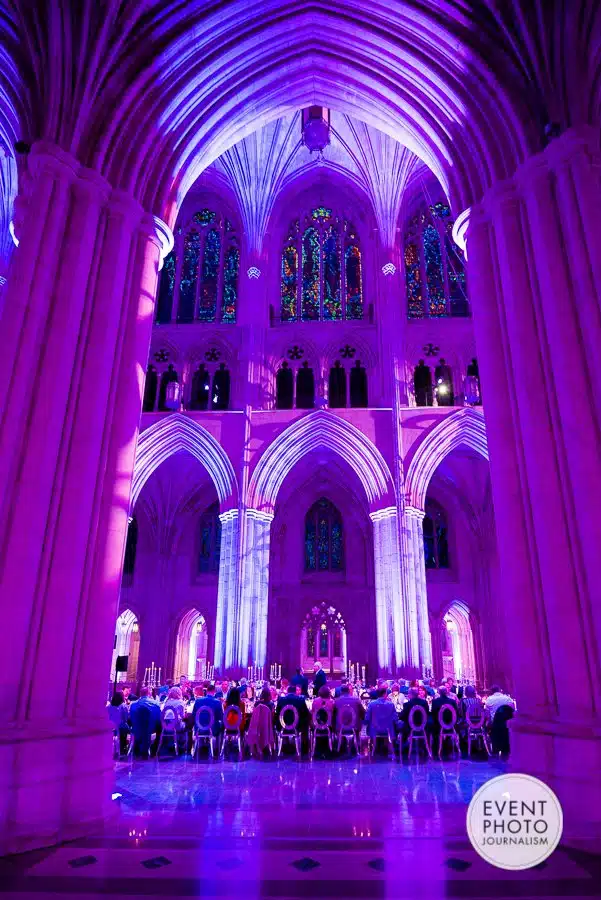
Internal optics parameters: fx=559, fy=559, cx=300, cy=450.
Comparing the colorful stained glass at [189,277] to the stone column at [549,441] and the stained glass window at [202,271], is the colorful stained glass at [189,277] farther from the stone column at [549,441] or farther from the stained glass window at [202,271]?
the stone column at [549,441]

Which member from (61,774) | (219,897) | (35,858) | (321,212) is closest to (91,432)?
(61,774)

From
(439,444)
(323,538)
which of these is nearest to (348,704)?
(439,444)

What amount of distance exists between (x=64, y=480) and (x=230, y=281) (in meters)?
Result: 17.1

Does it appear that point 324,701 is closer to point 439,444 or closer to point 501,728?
point 501,728

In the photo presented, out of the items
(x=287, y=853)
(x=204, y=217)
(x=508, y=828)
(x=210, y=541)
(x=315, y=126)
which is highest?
(x=204, y=217)

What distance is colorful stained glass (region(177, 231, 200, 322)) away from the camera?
20672mm

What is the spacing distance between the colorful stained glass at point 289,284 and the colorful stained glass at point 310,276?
351 mm

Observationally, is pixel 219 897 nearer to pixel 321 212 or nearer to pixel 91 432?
pixel 91 432

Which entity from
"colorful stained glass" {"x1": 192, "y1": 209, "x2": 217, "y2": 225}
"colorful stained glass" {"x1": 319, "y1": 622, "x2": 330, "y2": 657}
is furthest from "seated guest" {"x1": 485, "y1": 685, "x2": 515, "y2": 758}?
"colorful stained glass" {"x1": 192, "y1": 209, "x2": 217, "y2": 225}

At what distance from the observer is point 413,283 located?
20.5m

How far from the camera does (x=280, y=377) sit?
19734mm

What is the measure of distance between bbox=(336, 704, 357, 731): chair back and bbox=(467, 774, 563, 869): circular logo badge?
475cm

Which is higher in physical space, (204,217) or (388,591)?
(204,217)

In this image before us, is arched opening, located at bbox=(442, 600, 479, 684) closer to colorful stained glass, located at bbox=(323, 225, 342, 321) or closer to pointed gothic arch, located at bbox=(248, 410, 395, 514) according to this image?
pointed gothic arch, located at bbox=(248, 410, 395, 514)
